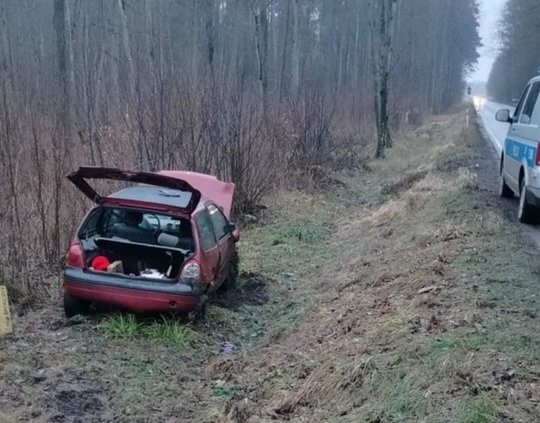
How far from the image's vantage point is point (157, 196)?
793 cm

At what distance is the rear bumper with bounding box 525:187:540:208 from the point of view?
30.5 feet

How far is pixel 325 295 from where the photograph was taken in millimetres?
9008

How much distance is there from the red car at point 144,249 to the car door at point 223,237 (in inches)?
1.2

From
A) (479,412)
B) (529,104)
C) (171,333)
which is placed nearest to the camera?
(479,412)

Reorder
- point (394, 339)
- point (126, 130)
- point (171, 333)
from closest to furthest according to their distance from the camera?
point (394, 339), point (171, 333), point (126, 130)

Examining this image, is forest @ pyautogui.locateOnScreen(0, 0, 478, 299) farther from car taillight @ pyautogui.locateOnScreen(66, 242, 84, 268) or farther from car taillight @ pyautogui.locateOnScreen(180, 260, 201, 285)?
car taillight @ pyautogui.locateOnScreen(180, 260, 201, 285)

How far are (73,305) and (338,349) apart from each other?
3.15 m

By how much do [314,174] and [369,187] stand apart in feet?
7.17

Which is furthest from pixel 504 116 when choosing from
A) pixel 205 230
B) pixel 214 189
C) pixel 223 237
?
pixel 205 230

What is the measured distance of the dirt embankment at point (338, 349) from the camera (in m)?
4.90

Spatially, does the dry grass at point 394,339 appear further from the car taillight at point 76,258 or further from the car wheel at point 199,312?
the car taillight at point 76,258

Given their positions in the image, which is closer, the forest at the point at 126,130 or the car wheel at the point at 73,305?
the car wheel at the point at 73,305

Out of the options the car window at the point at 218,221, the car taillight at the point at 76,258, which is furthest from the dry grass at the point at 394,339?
the car taillight at the point at 76,258

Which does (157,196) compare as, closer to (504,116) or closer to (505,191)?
(504,116)
